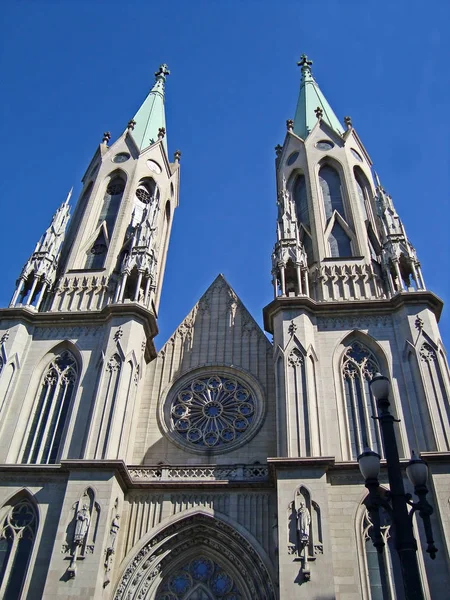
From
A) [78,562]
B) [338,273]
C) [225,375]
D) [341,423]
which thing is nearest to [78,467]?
[78,562]

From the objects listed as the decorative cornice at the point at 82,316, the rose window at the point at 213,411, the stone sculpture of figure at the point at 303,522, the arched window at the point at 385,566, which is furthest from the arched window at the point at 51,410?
the arched window at the point at 385,566

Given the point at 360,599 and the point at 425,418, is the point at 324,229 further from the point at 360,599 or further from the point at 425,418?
the point at 360,599

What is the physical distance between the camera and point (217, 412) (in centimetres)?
2019

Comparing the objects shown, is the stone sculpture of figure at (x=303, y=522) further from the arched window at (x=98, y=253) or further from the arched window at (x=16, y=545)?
the arched window at (x=98, y=253)

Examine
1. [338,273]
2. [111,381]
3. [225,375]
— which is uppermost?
[338,273]

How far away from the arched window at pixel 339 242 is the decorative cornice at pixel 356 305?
367 cm

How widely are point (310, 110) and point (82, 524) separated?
82.6ft

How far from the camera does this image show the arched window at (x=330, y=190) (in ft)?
84.8

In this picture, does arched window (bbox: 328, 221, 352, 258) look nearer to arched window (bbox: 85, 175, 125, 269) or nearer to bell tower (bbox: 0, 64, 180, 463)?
bell tower (bbox: 0, 64, 180, 463)

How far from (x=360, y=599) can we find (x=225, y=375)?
8901mm

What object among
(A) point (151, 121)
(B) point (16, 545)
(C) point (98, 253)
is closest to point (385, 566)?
(B) point (16, 545)

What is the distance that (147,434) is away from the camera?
65.0 ft

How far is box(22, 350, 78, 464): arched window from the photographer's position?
60.9 feet

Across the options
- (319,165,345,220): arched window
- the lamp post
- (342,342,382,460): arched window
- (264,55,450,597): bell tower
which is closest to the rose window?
(264,55,450,597): bell tower
